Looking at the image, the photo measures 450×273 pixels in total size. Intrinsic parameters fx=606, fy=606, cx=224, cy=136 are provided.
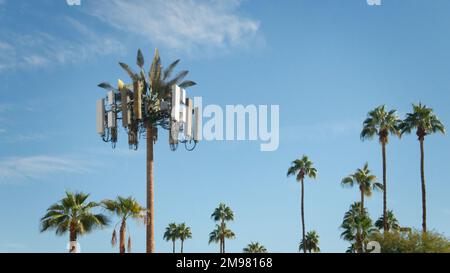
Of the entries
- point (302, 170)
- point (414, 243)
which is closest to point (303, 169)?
point (302, 170)

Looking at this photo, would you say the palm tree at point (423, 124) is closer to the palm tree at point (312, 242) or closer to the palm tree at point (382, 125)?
the palm tree at point (382, 125)

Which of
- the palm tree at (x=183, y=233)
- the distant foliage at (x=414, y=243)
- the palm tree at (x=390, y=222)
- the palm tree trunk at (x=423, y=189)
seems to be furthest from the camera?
the palm tree at (x=183, y=233)

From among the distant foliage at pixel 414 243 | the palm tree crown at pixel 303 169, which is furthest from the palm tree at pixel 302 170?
the distant foliage at pixel 414 243

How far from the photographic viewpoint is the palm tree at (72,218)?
38.3m

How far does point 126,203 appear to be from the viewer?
40.4 meters

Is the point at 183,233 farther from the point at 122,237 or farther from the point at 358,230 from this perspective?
the point at 122,237

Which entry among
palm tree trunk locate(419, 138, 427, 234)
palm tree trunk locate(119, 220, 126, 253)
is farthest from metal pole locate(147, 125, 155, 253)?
palm tree trunk locate(419, 138, 427, 234)
